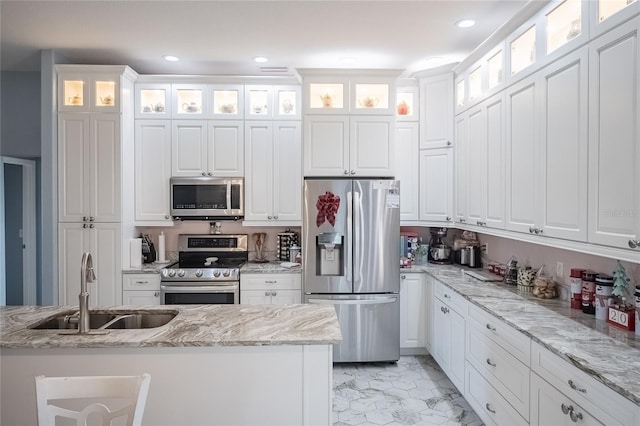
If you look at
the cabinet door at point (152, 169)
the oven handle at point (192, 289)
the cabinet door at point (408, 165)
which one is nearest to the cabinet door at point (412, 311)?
the cabinet door at point (408, 165)

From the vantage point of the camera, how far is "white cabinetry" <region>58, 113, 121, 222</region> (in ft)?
12.3

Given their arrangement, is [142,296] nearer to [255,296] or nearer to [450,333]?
[255,296]

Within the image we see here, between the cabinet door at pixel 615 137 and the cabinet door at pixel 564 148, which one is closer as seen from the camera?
the cabinet door at pixel 615 137

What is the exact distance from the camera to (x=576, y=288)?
243cm

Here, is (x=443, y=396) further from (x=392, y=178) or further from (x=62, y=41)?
(x=62, y=41)

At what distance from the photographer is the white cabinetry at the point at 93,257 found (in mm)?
3744

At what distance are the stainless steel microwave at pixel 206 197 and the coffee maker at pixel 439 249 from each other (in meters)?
2.06

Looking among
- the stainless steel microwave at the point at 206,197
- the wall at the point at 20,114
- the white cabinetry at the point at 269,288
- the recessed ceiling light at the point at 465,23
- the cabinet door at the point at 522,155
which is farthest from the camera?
the wall at the point at 20,114

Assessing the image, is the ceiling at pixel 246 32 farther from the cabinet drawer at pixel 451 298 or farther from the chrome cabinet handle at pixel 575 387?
the chrome cabinet handle at pixel 575 387

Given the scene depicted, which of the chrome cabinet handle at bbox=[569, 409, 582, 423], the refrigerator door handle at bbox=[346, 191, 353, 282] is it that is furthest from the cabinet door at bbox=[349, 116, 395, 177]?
the chrome cabinet handle at bbox=[569, 409, 582, 423]

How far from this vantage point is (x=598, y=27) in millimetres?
1926

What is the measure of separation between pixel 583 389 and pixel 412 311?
2.31 meters

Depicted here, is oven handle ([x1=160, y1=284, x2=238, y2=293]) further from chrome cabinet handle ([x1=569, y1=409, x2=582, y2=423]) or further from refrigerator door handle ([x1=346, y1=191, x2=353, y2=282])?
chrome cabinet handle ([x1=569, y1=409, x2=582, y2=423])

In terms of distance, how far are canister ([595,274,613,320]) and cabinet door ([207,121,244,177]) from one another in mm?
3158
